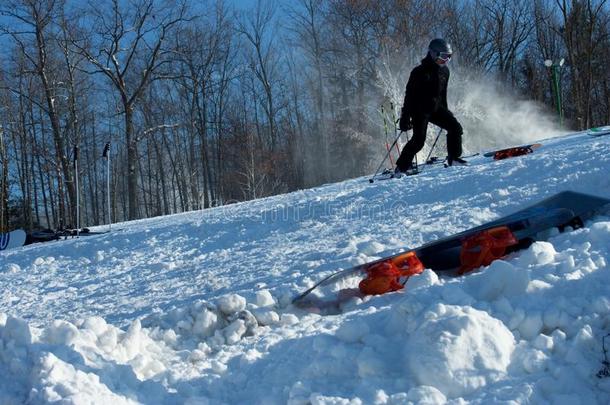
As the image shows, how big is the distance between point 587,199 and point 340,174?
28778 millimetres

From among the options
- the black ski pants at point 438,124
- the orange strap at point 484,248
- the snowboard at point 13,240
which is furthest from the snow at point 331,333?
the snowboard at point 13,240

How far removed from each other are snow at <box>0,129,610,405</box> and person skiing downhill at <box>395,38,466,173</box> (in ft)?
9.30

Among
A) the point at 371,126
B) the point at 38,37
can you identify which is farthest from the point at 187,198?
the point at 38,37

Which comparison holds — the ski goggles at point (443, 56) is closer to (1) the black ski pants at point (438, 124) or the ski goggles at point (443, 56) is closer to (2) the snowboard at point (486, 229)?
(1) the black ski pants at point (438, 124)

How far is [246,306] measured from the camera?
367cm

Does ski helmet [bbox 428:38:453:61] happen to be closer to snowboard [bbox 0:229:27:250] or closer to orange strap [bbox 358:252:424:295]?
orange strap [bbox 358:252:424:295]

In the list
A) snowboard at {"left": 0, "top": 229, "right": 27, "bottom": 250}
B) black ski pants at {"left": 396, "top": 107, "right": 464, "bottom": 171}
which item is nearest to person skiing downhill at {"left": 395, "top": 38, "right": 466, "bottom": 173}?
black ski pants at {"left": 396, "top": 107, "right": 464, "bottom": 171}

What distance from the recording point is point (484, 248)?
3846 mm

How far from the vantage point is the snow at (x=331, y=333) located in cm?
232

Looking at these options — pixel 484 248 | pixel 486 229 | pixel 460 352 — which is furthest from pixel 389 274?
pixel 460 352

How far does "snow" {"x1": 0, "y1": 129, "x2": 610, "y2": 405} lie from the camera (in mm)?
2322

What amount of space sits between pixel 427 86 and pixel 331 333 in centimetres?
567

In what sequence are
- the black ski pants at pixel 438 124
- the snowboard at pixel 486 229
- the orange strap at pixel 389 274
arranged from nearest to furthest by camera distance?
the orange strap at pixel 389 274
the snowboard at pixel 486 229
the black ski pants at pixel 438 124

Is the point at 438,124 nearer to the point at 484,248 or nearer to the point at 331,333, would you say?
the point at 484,248
